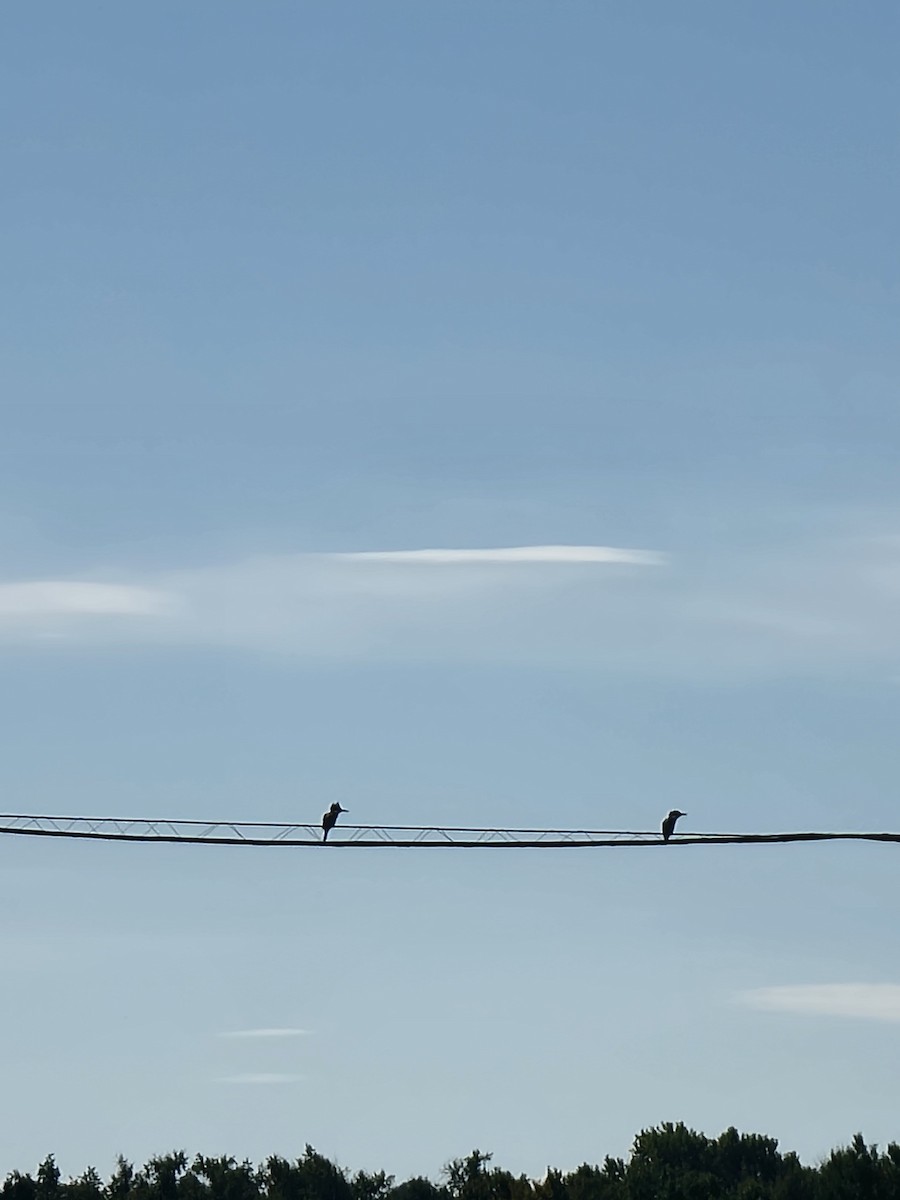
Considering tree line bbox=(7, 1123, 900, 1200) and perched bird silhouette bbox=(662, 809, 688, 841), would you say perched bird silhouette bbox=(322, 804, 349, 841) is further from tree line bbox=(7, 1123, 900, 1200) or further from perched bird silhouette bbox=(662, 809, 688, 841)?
tree line bbox=(7, 1123, 900, 1200)

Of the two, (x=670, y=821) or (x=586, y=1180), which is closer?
(x=670, y=821)

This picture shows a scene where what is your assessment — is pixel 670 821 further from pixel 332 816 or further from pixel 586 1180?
pixel 586 1180

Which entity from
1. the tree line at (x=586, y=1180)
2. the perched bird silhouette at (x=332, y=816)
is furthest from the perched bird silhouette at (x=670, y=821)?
the tree line at (x=586, y=1180)

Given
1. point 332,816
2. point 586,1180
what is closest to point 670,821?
point 332,816

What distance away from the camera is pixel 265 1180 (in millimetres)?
191750

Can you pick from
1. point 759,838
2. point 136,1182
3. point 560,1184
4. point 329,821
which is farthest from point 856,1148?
point 759,838

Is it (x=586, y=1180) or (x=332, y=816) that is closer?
(x=332, y=816)

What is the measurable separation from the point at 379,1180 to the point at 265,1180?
10.7 metres

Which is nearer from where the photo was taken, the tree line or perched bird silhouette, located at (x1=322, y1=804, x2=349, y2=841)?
perched bird silhouette, located at (x1=322, y1=804, x2=349, y2=841)

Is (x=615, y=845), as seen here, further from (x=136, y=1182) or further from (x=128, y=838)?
(x=136, y=1182)

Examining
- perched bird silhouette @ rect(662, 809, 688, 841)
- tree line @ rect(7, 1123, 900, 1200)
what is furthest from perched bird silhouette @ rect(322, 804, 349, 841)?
tree line @ rect(7, 1123, 900, 1200)

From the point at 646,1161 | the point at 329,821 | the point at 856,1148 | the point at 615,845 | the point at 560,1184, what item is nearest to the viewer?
the point at 615,845

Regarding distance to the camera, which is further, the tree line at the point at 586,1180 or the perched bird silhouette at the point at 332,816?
the tree line at the point at 586,1180

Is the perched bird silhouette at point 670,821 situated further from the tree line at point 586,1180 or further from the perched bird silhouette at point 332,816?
the tree line at point 586,1180
